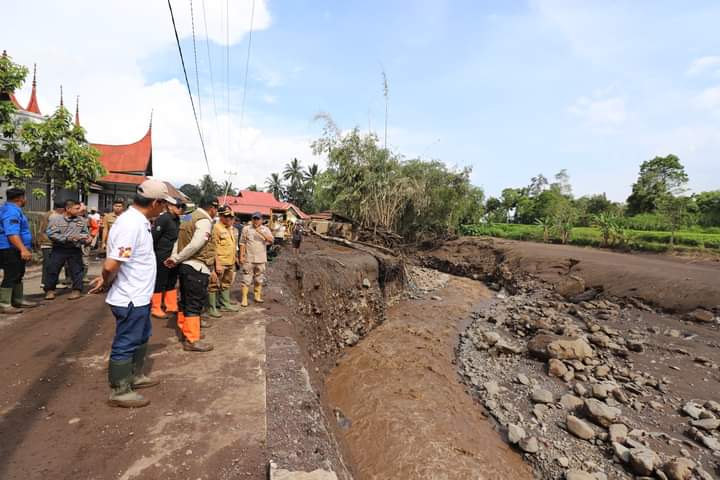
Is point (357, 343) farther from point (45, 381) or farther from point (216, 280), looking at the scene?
point (45, 381)

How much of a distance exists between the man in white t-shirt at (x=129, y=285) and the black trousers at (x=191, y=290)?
3.46ft

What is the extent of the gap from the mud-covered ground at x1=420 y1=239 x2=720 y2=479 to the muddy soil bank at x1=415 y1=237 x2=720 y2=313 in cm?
7

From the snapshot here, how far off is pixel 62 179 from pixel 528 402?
13.8 meters

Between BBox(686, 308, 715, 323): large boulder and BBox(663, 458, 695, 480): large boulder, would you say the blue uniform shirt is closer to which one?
BBox(663, 458, 695, 480): large boulder

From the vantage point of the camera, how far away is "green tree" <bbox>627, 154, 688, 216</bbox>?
3409 cm

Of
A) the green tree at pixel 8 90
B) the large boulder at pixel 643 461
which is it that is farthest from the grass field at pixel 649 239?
the green tree at pixel 8 90

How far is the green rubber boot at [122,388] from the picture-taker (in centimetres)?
278

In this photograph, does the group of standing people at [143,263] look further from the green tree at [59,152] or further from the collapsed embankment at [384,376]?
the green tree at [59,152]

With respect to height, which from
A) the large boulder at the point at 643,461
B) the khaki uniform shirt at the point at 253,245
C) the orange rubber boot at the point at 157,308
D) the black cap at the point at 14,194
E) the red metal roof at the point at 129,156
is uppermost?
the red metal roof at the point at 129,156

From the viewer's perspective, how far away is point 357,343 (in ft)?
32.4

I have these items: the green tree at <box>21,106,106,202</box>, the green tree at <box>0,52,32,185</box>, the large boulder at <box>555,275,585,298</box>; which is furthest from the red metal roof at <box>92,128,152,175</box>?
the large boulder at <box>555,275,585,298</box>

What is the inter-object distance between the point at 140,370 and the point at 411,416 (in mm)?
5047

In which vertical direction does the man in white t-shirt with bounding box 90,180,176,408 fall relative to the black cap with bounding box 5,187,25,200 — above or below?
below

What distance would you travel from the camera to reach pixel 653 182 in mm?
35469
